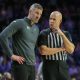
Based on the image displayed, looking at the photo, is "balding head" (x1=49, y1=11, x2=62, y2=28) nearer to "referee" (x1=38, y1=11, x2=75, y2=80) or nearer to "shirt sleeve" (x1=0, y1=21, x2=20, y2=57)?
"referee" (x1=38, y1=11, x2=75, y2=80)

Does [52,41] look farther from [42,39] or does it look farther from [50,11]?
[50,11]

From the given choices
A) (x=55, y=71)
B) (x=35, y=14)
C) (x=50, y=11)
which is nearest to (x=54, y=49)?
(x=55, y=71)

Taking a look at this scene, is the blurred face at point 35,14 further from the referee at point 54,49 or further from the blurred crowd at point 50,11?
the blurred crowd at point 50,11

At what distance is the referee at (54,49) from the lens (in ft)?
18.2

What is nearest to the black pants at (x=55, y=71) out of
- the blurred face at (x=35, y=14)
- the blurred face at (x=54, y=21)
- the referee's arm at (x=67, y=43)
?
the referee's arm at (x=67, y=43)

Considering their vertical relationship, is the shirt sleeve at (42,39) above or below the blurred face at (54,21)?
below

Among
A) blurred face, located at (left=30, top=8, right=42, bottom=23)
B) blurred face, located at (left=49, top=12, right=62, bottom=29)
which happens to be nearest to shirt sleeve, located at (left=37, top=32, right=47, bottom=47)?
blurred face, located at (left=49, top=12, right=62, bottom=29)

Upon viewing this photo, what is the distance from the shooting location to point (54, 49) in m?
5.55

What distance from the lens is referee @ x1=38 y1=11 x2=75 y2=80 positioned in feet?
18.2

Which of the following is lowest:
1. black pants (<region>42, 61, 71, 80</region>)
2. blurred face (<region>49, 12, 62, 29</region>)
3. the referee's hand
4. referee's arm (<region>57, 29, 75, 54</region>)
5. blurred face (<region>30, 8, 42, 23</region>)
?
black pants (<region>42, 61, 71, 80</region>)

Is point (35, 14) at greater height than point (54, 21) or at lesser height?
greater

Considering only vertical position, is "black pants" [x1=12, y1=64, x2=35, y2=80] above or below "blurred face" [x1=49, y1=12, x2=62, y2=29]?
below

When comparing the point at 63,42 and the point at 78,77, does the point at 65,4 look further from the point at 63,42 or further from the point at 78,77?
the point at 63,42

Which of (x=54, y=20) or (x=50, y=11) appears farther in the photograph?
(x=50, y=11)
